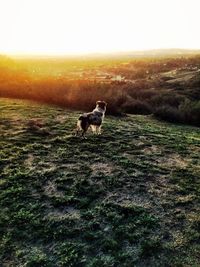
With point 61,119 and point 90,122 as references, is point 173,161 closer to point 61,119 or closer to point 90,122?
point 90,122

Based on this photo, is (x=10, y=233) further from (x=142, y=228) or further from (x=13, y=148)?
(x=13, y=148)

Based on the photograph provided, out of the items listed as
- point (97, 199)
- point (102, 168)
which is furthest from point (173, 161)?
point (97, 199)

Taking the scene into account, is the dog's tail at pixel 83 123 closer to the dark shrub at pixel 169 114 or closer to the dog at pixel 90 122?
the dog at pixel 90 122

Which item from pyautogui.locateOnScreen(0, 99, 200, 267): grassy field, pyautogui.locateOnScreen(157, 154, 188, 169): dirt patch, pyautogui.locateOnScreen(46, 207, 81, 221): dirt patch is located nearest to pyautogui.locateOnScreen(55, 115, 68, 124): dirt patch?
pyautogui.locateOnScreen(0, 99, 200, 267): grassy field

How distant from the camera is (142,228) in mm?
8406

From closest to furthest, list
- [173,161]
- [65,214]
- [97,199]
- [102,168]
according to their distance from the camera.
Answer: [65,214] → [97,199] → [102,168] → [173,161]

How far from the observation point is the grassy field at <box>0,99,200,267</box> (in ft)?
24.7

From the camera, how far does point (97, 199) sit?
9672 millimetres

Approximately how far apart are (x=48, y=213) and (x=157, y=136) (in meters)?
8.73

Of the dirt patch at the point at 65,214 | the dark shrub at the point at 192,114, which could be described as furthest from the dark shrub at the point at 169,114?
the dirt patch at the point at 65,214

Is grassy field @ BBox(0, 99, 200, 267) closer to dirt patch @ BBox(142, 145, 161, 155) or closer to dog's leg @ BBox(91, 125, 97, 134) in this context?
dirt patch @ BBox(142, 145, 161, 155)

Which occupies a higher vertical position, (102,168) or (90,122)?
(90,122)

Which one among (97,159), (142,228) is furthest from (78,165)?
(142,228)

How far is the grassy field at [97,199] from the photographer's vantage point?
7.53 m
